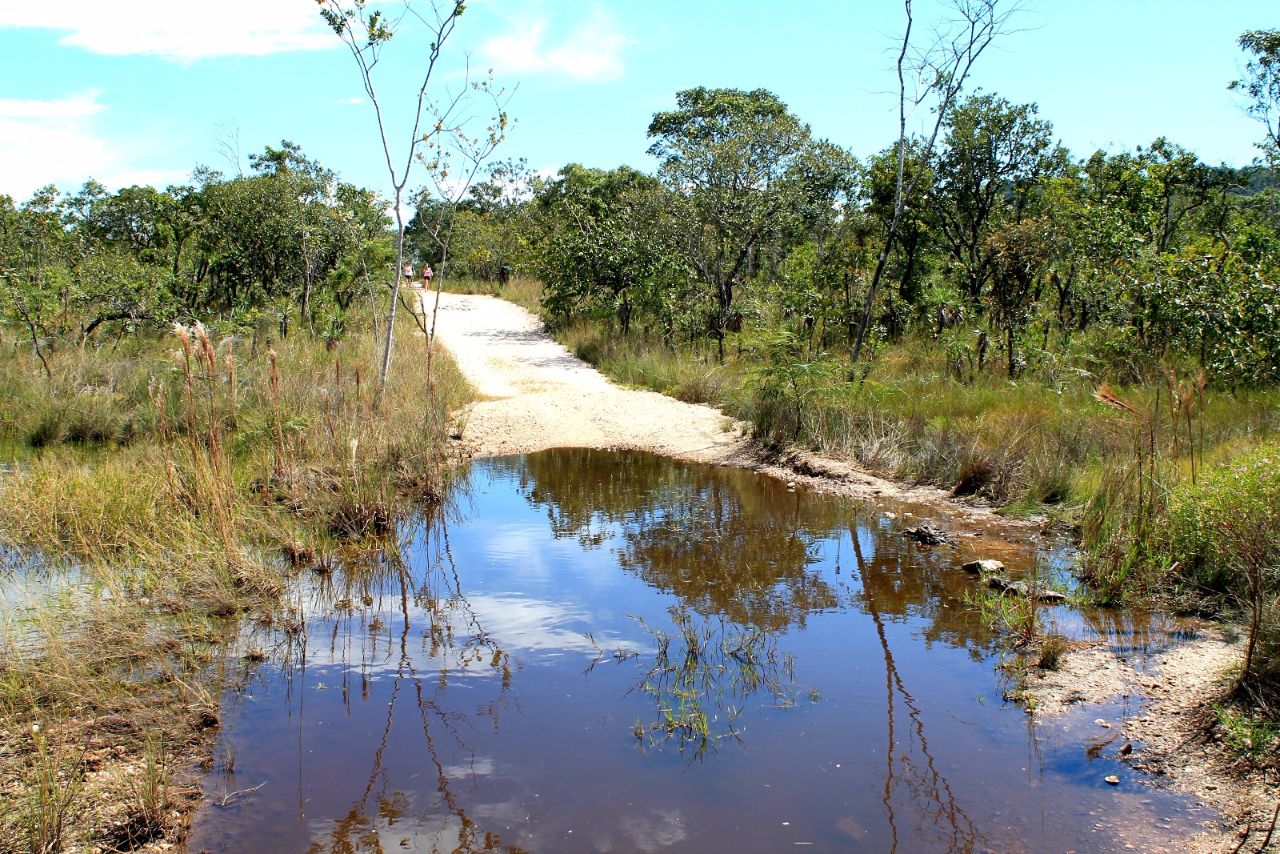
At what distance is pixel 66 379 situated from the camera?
12008 millimetres

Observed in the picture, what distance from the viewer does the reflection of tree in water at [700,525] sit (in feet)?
22.1

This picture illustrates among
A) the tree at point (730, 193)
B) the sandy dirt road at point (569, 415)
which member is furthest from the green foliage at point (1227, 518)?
the tree at point (730, 193)

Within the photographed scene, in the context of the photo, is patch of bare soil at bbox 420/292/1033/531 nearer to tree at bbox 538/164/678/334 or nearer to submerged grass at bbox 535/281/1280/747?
submerged grass at bbox 535/281/1280/747

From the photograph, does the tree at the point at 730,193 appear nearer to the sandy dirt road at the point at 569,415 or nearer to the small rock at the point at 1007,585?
the sandy dirt road at the point at 569,415

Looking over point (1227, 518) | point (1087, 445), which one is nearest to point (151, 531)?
point (1227, 518)

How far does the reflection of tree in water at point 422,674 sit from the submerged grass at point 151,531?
1.77ft

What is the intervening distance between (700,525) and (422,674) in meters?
3.69

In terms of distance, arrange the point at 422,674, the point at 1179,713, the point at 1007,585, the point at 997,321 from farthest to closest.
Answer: the point at 997,321, the point at 1007,585, the point at 422,674, the point at 1179,713

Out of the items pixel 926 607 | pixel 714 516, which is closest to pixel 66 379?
pixel 714 516

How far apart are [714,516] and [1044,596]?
10.7ft

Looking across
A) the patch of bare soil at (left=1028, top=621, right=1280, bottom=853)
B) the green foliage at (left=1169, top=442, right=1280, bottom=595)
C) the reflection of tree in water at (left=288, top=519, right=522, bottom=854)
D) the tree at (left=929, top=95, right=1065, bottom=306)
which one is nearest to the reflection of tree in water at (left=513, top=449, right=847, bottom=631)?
the reflection of tree in water at (left=288, top=519, right=522, bottom=854)

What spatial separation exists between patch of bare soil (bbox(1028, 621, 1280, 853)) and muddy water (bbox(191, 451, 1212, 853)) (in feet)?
0.40

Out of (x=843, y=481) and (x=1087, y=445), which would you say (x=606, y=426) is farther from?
(x=1087, y=445)

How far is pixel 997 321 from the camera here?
1267 cm
